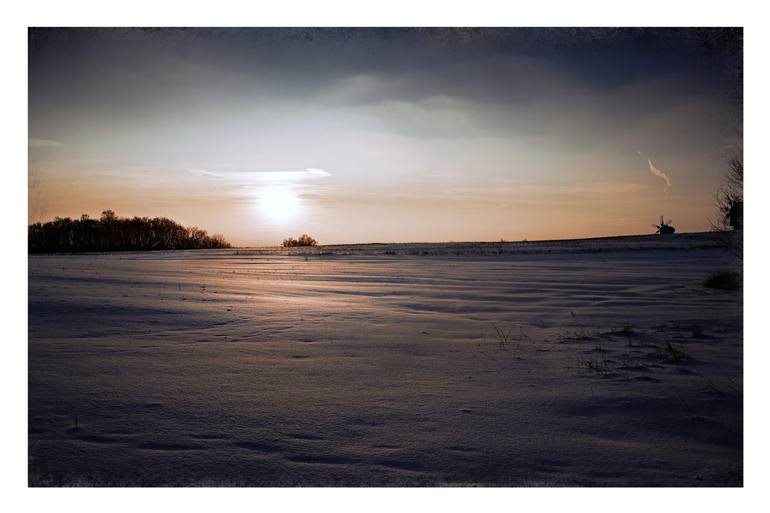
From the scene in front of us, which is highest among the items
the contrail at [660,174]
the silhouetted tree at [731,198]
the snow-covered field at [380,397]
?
the contrail at [660,174]

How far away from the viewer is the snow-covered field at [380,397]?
258cm

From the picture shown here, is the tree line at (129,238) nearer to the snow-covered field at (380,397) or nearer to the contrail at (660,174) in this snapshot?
the snow-covered field at (380,397)

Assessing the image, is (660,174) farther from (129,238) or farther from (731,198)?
(129,238)

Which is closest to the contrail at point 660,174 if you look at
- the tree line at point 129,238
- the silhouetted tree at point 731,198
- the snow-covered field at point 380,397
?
the silhouetted tree at point 731,198

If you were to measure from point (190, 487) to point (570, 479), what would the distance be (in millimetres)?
2018

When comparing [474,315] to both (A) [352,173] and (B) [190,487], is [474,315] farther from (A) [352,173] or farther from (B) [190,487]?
(B) [190,487]

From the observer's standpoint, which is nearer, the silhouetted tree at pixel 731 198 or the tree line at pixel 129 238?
the silhouetted tree at pixel 731 198

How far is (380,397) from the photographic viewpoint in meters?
3.32

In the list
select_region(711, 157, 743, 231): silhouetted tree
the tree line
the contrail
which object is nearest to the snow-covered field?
select_region(711, 157, 743, 231): silhouetted tree

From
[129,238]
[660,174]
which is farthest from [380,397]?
[129,238]
